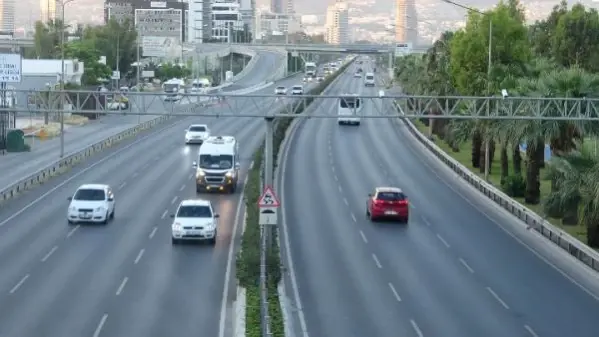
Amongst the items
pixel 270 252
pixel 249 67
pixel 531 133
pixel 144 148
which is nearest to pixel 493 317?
pixel 270 252

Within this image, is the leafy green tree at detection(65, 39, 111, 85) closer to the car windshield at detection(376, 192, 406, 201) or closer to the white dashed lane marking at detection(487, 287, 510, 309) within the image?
the car windshield at detection(376, 192, 406, 201)

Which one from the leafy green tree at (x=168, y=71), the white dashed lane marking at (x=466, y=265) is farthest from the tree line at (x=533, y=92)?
the leafy green tree at (x=168, y=71)

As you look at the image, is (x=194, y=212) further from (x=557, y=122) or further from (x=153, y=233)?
(x=557, y=122)

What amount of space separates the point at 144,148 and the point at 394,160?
14837 millimetres

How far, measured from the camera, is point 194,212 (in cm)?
3509

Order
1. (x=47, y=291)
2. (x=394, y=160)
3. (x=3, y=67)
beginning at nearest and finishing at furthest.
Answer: (x=47, y=291) → (x=3, y=67) → (x=394, y=160)

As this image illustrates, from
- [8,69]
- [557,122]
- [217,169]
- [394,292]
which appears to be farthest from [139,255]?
[8,69]

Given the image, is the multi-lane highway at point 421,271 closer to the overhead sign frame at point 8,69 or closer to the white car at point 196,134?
the overhead sign frame at point 8,69

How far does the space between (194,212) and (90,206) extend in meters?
4.72

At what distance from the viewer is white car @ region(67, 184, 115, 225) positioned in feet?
125

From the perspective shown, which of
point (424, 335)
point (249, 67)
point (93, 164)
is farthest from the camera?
point (249, 67)

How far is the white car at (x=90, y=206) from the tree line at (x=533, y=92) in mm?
11755

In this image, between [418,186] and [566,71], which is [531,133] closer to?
[566,71]

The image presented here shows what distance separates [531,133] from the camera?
144 feet
